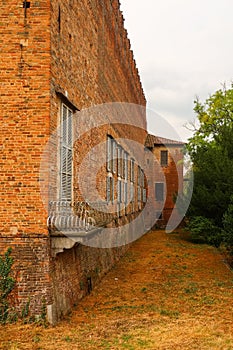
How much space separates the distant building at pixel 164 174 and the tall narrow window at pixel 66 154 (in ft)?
93.6

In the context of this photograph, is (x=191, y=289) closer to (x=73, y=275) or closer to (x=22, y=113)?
(x=73, y=275)

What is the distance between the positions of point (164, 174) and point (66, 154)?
29820 mm

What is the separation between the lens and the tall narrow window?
9914 millimetres

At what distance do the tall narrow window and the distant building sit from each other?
28.5 m

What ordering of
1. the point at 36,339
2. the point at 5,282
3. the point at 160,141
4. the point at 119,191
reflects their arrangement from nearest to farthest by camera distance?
the point at 36,339 < the point at 5,282 < the point at 119,191 < the point at 160,141

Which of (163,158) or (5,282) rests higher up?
(163,158)

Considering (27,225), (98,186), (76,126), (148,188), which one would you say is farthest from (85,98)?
(148,188)

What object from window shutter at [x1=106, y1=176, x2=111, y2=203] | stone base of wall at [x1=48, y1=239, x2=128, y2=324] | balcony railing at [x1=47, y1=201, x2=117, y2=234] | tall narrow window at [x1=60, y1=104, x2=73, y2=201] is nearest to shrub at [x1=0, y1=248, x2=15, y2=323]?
stone base of wall at [x1=48, y1=239, x2=128, y2=324]

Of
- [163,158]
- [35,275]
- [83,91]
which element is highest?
[163,158]

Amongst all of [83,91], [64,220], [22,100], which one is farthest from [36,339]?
[83,91]

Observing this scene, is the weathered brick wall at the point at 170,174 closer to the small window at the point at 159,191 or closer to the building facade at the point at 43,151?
the small window at the point at 159,191

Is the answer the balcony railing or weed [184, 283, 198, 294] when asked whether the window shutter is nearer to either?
weed [184, 283, 198, 294]

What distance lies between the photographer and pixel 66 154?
10266 millimetres

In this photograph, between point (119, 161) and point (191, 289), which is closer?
point (191, 289)
